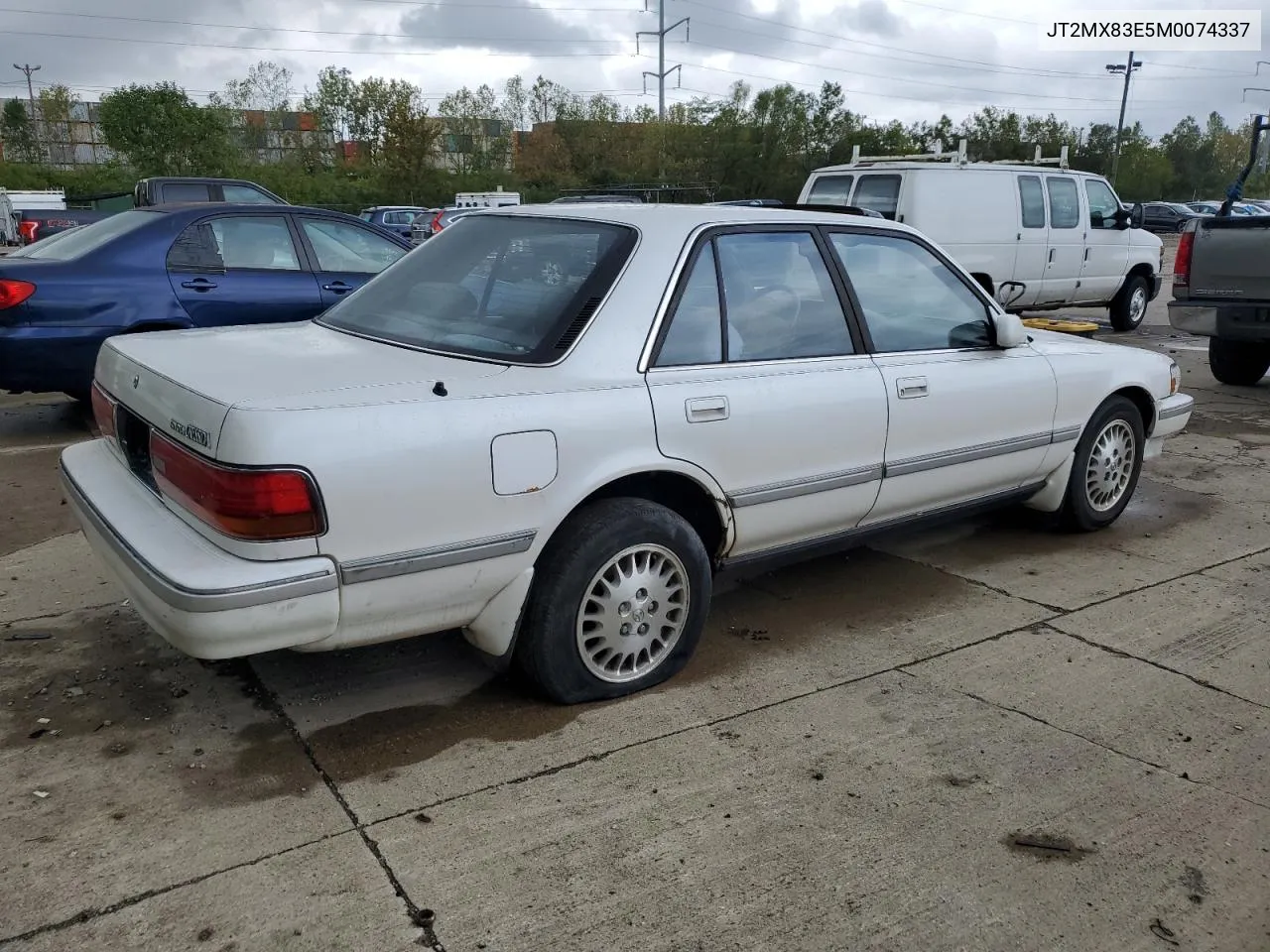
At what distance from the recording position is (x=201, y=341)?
357cm

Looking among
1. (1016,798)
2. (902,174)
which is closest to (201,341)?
(1016,798)

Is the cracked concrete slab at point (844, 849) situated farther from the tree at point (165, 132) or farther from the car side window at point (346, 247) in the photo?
the tree at point (165, 132)

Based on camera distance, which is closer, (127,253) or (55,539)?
(55,539)

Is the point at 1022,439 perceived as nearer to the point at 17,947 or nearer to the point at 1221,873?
the point at 1221,873

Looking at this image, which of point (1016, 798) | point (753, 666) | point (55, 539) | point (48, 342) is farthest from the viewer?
point (48, 342)

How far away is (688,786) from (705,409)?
3.93 feet

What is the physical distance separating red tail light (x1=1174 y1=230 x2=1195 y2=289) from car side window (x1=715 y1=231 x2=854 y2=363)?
664cm

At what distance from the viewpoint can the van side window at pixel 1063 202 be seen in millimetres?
12328

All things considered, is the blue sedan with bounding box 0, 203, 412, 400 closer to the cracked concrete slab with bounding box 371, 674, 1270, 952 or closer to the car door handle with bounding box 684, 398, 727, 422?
the car door handle with bounding box 684, 398, 727, 422

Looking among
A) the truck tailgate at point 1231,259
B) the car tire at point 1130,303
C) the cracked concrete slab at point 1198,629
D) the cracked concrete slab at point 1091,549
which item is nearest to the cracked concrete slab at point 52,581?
the cracked concrete slab at point 1091,549

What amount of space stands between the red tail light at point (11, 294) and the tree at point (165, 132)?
40.1 meters

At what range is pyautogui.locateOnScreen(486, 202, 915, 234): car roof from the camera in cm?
367

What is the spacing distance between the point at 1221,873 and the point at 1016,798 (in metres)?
0.52

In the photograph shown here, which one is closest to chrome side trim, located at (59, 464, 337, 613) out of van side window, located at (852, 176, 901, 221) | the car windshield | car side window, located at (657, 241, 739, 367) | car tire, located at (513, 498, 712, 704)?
car tire, located at (513, 498, 712, 704)
